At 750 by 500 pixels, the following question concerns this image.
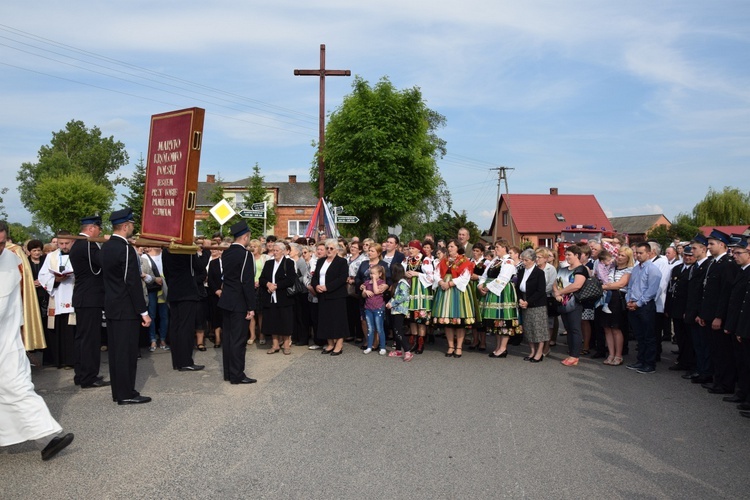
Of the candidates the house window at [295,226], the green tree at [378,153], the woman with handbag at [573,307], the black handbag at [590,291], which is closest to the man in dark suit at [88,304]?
the woman with handbag at [573,307]

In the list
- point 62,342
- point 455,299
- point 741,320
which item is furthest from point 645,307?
point 62,342

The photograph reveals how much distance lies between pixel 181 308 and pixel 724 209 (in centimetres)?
7290

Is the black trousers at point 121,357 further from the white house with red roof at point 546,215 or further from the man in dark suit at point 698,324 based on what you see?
the white house with red roof at point 546,215

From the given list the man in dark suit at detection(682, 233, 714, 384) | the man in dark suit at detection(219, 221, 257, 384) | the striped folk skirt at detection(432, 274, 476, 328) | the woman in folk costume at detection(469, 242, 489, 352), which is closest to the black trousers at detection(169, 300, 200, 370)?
the man in dark suit at detection(219, 221, 257, 384)

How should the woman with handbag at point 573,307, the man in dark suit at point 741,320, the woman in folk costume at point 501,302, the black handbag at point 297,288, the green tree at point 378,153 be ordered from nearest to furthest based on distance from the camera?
the man in dark suit at point 741,320 → the woman with handbag at point 573,307 → the woman in folk costume at point 501,302 → the black handbag at point 297,288 → the green tree at point 378,153

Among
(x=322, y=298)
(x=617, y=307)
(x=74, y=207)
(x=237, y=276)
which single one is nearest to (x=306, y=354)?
(x=322, y=298)

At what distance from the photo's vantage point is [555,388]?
822 centimetres

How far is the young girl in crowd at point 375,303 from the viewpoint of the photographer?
1088 cm

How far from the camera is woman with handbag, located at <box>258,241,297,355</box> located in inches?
431

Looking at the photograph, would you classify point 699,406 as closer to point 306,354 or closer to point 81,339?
point 306,354

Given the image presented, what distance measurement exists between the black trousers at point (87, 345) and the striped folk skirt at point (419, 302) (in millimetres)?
4840

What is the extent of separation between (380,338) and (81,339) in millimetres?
4699

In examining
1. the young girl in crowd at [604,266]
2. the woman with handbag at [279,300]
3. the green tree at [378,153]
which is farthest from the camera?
the green tree at [378,153]

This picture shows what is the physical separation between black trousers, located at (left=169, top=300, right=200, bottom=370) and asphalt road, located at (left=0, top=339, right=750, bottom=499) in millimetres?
372
